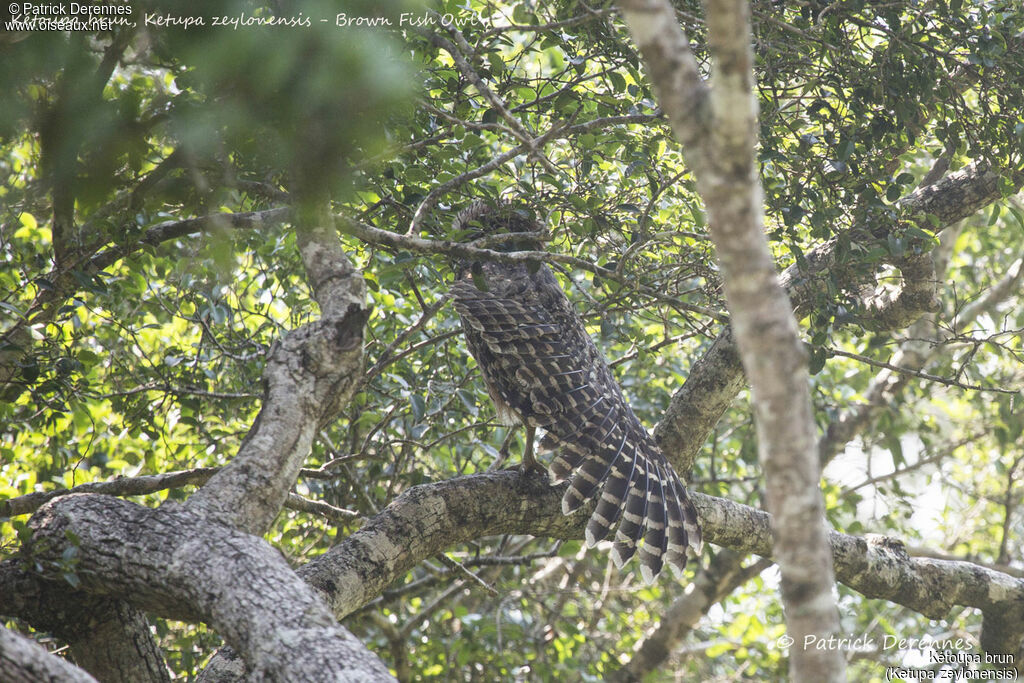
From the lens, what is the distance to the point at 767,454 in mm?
1340

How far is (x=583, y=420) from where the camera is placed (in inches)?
146

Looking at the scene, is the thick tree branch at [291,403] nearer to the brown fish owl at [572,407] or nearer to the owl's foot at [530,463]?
the brown fish owl at [572,407]

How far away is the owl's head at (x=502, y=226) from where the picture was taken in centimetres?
307

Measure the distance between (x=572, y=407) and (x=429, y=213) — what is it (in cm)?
110

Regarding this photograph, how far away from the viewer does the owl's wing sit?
11.4 feet

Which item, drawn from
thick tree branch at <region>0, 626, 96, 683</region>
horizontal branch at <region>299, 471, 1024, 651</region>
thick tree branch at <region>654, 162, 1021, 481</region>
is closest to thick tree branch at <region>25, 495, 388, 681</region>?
thick tree branch at <region>0, 626, 96, 683</region>

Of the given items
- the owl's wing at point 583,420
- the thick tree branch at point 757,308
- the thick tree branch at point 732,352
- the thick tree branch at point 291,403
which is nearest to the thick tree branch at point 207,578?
the thick tree branch at point 291,403

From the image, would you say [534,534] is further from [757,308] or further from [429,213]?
[757,308]

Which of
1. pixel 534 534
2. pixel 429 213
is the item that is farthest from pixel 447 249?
pixel 534 534

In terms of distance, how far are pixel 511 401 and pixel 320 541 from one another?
5.76 ft

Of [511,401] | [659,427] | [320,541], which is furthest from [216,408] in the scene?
[659,427]

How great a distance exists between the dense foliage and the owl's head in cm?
10

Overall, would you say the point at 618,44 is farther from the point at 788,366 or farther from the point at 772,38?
the point at 788,366

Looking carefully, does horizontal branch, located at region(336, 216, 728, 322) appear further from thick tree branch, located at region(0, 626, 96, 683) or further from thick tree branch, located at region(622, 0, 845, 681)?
thick tree branch, located at region(0, 626, 96, 683)
